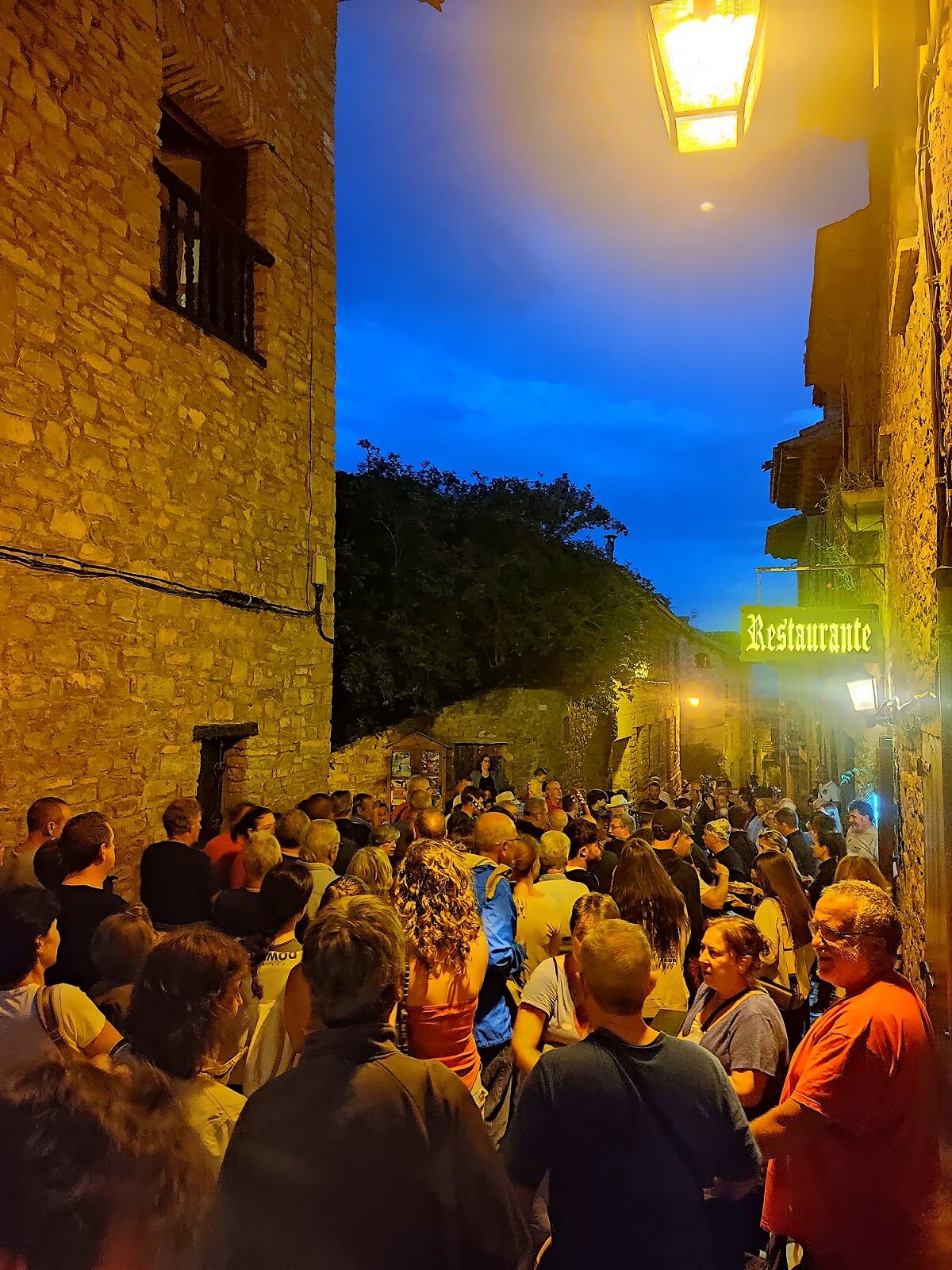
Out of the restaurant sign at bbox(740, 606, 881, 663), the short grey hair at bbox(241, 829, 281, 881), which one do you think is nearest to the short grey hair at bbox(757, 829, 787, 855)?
the restaurant sign at bbox(740, 606, 881, 663)

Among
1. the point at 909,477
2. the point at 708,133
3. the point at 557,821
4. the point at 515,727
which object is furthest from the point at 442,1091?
the point at 515,727

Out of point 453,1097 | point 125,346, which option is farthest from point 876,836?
point 125,346

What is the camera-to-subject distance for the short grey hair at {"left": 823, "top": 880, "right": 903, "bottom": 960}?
2.56 meters

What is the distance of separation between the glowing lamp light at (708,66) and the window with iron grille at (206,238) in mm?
4991

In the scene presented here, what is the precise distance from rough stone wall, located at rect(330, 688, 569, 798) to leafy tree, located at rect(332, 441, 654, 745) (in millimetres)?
317

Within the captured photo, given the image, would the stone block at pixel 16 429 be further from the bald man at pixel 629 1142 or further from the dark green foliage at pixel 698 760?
the dark green foliage at pixel 698 760

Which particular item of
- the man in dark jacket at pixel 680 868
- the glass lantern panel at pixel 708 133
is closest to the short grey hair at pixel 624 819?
the man in dark jacket at pixel 680 868

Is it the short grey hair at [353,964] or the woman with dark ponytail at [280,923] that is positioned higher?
the short grey hair at [353,964]

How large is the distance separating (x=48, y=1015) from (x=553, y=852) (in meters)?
2.83

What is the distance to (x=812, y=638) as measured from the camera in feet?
27.5

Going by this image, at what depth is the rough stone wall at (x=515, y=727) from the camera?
16328mm

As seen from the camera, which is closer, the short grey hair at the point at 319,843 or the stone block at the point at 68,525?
the short grey hair at the point at 319,843

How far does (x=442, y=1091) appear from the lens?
1885 millimetres

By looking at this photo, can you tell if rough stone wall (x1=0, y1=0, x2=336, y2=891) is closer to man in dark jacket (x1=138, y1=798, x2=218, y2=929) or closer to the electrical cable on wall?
the electrical cable on wall
